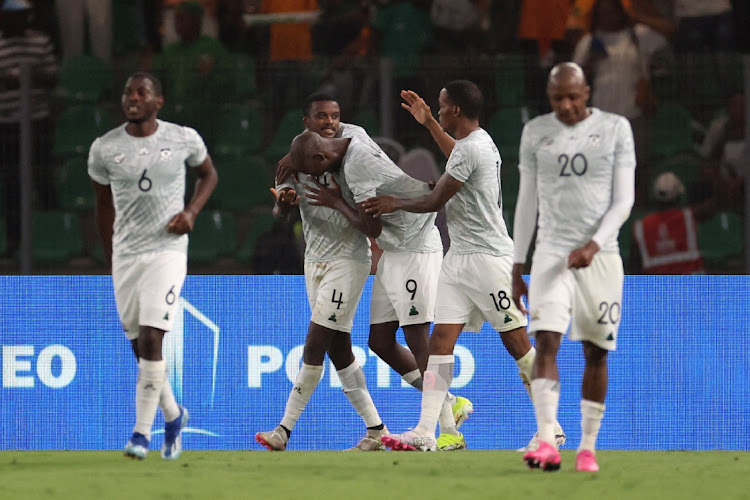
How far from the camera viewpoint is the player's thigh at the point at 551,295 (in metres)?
5.74

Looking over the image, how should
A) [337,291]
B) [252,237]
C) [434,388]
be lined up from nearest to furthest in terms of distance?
[434,388]
[337,291]
[252,237]

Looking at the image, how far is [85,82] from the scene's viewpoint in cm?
1054

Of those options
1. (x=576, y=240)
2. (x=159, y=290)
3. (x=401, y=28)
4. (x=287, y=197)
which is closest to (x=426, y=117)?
(x=287, y=197)

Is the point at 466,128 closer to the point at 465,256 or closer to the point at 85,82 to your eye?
the point at 465,256

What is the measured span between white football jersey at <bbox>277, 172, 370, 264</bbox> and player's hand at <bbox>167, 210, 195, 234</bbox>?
3.55ft

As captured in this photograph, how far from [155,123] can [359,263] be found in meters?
1.50

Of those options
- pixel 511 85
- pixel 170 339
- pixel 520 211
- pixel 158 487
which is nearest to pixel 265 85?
pixel 511 85

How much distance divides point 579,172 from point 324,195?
2014 millimetres

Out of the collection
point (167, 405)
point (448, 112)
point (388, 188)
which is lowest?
point (167, 405)

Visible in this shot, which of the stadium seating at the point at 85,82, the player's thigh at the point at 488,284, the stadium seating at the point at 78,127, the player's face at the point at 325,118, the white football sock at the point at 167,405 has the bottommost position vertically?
the white football sock at the point at 167,405

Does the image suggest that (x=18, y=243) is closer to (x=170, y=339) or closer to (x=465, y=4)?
(x=170, y=339)

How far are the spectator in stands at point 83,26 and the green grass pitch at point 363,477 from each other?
5.20 meters

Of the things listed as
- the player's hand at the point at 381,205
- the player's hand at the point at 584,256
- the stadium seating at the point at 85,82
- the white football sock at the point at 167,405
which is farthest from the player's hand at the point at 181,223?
the stadium seating at the point at 85,82

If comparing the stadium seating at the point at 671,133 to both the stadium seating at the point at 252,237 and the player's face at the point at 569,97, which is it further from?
the player's face at the point at 569,97
